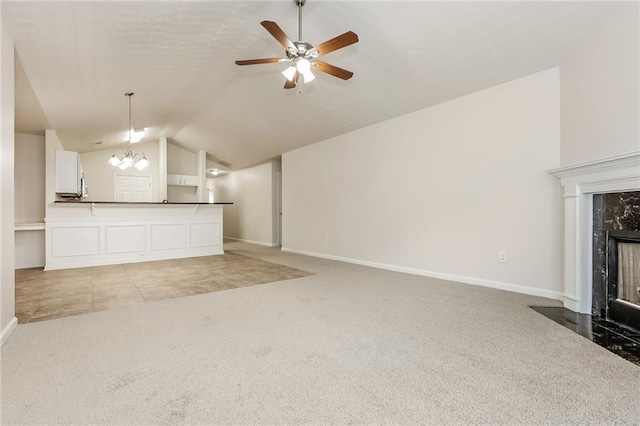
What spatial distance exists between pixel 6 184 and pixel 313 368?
264 cm

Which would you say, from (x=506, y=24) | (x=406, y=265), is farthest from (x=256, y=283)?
(x=506, y=24)

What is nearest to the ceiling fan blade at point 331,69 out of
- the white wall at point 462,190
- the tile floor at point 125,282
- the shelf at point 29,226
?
the white wall at point 462,190

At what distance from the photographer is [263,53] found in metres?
3.73

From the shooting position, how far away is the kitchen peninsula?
17.0 feet

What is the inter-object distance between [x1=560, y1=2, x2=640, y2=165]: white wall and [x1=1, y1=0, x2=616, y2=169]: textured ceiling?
0.15 metres

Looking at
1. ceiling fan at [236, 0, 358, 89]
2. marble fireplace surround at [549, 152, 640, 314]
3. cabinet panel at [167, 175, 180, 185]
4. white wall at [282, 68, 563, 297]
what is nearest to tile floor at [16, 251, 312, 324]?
white wall at [282, 68, 563, 297]

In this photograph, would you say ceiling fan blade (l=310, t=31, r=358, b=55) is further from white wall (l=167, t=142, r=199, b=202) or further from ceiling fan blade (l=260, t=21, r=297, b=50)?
white wall (l=167, t=142, r=199, b=202)

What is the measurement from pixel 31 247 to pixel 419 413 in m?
6.73

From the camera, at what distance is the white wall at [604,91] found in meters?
2.37

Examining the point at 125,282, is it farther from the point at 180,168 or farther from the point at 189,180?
the point at 180,168

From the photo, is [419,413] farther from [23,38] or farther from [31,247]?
[31,247]

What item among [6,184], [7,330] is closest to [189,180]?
[6,184]

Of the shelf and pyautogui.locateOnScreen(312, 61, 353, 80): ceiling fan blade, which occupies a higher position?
pyautogui.locateOnScreen(312, 61, 353, 80): ceiling fan blade

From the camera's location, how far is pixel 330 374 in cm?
176
